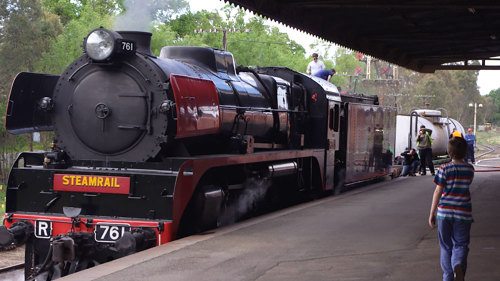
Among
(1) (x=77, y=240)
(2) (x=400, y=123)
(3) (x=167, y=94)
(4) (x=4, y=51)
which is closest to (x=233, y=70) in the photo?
(3) (x=167, y=94)

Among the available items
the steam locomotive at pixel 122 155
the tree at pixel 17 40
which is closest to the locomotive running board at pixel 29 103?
the steam locomotive at pixel 122 155

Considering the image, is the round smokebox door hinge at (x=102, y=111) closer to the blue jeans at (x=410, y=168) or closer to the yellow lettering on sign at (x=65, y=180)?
the yellow lettering on sign at (x=65, y=180)

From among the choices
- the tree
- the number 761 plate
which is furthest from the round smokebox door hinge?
the tree

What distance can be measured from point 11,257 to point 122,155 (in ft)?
16.9

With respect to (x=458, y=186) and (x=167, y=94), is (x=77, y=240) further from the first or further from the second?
(x=458, y=186)

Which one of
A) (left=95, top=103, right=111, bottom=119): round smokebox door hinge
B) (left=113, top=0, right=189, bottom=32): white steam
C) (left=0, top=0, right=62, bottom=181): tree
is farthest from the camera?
(left=0, top=0, right=62, bottom=181): tree

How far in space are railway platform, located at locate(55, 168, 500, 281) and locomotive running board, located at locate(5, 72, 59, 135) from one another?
284 centimetres

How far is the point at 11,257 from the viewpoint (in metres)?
12.7

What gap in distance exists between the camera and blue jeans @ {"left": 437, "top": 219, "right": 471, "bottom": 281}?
19.7 ft

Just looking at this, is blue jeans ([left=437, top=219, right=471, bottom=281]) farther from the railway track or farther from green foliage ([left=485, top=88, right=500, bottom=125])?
green foliage ([left=485, top=88, right=500, bottom=125])

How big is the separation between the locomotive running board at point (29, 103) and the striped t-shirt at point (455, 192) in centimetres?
549

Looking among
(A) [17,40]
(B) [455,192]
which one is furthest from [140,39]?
(A) [17,40]

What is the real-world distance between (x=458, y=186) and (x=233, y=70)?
578 centimetres

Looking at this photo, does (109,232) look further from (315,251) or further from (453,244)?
(453,244)
